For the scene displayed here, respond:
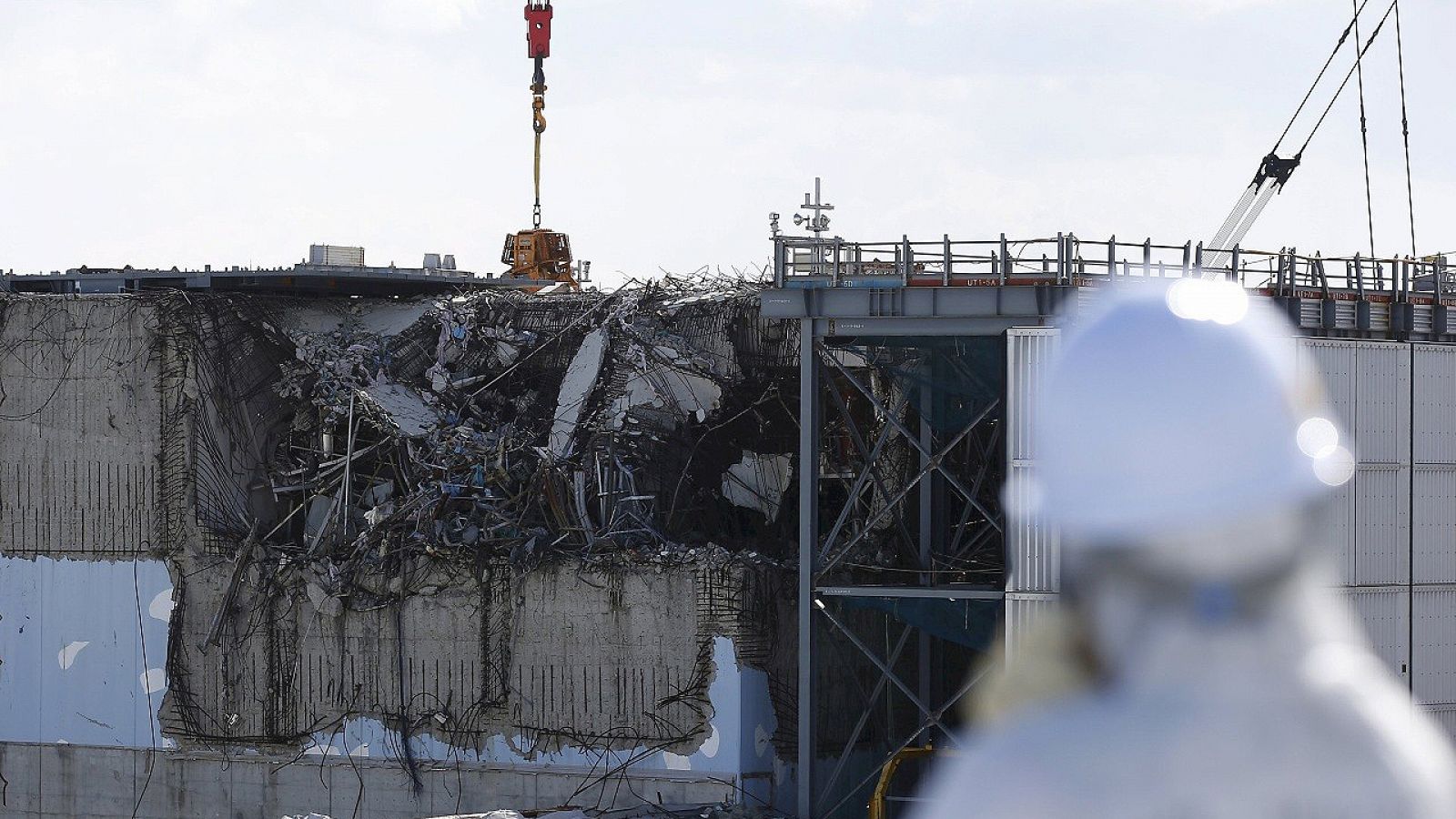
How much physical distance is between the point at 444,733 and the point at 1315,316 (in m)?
13.8

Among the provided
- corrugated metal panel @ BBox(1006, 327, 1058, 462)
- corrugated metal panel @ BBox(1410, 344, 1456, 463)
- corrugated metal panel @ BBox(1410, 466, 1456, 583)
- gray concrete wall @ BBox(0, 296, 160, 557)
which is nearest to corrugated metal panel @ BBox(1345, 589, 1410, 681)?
corrugated metal panel @ BBox(1410, 466, 1456, 583)

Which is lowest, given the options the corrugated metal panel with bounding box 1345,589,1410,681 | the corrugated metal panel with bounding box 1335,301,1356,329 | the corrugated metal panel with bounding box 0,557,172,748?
the corrugated metal panel with bounding box 0,557,172,748

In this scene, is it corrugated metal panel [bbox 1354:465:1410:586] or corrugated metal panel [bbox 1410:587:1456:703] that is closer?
corrugated metal panel [bbox 1354:465:1410:586]

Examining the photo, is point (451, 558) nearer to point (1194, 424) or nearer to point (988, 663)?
point (988, 663)

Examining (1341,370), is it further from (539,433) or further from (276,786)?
(276,786)

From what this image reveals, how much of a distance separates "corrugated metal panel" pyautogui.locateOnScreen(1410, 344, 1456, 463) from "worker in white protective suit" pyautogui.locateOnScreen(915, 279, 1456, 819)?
21.9 metres

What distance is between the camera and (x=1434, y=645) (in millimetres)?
22500

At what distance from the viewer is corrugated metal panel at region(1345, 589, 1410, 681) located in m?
22.0

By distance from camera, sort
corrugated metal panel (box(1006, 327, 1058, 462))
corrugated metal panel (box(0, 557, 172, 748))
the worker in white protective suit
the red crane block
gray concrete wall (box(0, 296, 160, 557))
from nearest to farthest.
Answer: the worker in white protective suit, corrugated metal panel (box(1006, 327, 1058, 462)), corrugated metal panel (box(0, 557, 172, 748)), gray concrete wall (box(0, 296, 160, 557)), the red crane block

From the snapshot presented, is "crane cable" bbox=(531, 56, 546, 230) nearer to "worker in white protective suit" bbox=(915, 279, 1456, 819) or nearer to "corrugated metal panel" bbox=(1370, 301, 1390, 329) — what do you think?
"corrugated metal panel" bbox=(1370, 301, 1390, 329)

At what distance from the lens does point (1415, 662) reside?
22.4 metres

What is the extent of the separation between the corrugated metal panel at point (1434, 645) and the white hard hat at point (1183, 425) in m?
21.7

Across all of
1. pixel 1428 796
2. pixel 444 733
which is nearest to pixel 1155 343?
pixel 1428 796

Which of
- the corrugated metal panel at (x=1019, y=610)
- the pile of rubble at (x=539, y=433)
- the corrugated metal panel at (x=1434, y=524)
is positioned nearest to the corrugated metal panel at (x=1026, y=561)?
the corrugated metal panel at (x=1019, y=610)
